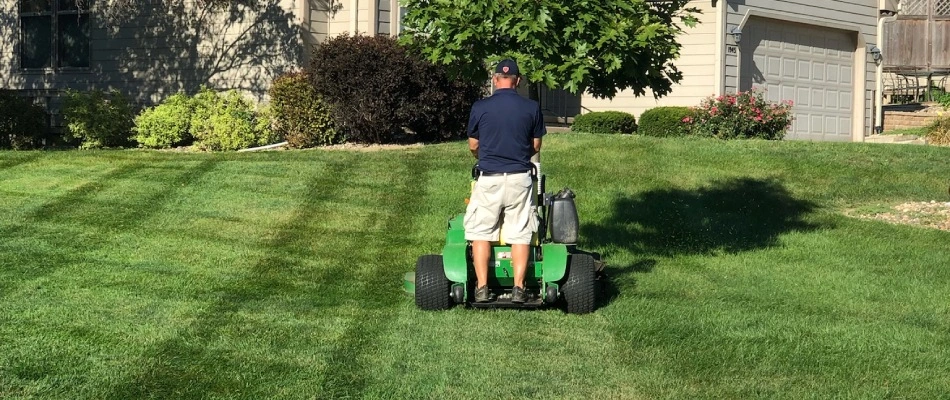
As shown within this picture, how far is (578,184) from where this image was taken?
12.5 meters

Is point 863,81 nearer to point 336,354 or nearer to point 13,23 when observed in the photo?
point 13,23

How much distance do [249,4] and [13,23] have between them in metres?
4.97

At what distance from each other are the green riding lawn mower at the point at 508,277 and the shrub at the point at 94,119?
1055 cm

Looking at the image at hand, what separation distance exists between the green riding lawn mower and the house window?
1323 cm

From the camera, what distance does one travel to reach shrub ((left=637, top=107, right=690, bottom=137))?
18.4 metres

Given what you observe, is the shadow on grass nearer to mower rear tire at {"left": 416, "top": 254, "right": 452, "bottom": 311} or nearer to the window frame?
mower rear tire at {"left": 416, "top": 254, "right": 452, "bottom": 311}

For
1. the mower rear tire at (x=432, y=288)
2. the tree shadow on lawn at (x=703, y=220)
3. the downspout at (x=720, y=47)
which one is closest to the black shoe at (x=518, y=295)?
the mower rear tire at (x=432, y=288)

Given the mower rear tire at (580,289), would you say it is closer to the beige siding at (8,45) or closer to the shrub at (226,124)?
the shrub at (226,124)

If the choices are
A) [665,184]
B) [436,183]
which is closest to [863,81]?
[665,184]

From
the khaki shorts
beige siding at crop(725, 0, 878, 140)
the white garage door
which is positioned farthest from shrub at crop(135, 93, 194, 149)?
the khaki shorts

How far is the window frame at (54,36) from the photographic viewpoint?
18594 mm

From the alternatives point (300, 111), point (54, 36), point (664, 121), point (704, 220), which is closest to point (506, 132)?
point (704, 220)

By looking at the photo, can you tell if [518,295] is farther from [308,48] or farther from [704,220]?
[308,48]

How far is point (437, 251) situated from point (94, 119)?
8811 mm
